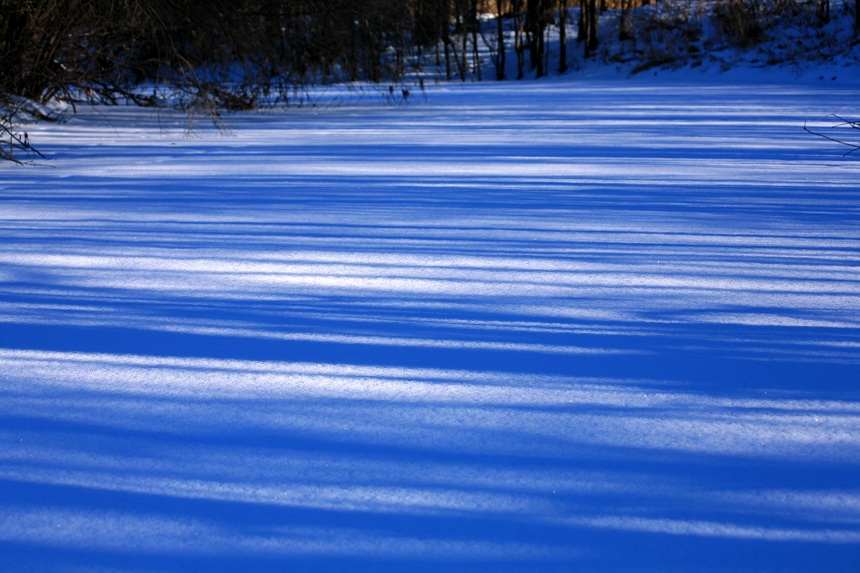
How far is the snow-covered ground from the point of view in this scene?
1437 millimetres

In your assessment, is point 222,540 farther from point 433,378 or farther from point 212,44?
point 212,44

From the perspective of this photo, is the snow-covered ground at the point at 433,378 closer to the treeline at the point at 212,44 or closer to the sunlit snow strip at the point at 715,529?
the sunlit snow strip at the point at 715,529

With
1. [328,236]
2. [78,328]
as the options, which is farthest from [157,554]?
[328,236]

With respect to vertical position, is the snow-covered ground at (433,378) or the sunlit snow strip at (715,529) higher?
the snow-covered ground at (433,378)

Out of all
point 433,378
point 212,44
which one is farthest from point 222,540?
point 212,44

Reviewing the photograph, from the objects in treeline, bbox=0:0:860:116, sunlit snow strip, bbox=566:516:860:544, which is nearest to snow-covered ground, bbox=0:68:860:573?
sunlit snow strip, bbox=566:516:860:544

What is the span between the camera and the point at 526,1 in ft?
88.1

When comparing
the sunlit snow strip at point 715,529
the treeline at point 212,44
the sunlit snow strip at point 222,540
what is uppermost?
the treeline at point 212,44

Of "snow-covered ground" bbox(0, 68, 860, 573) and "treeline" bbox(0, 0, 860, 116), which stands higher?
"treeline" bbox(0, 0, 860, 116)

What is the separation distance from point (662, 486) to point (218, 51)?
9442mm

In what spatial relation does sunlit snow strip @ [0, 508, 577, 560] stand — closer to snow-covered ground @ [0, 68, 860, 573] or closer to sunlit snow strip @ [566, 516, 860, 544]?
snow-covered ground @ [0, 68, 860, 573]

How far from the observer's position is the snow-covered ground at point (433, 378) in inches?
56.6

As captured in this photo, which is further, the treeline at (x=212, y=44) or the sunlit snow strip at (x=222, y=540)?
the treeline at (x=212, y=44)

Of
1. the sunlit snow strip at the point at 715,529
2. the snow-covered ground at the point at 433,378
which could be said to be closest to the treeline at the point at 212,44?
the snow-covered ground at the point at 433,378
